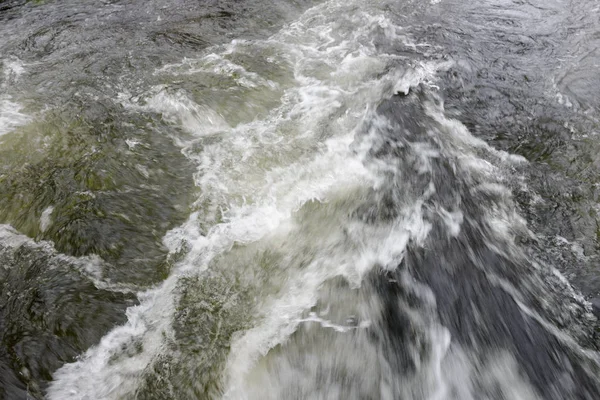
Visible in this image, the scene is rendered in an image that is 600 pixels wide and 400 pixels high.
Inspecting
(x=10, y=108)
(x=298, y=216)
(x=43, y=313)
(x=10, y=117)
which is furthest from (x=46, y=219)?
(x=298, y=216)

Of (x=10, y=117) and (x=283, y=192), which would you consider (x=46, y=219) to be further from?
(x=283, y=192)

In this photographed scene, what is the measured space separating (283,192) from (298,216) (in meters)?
0.36

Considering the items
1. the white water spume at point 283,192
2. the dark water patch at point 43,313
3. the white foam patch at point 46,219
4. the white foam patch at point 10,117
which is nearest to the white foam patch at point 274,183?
the white water spume at point 283,192

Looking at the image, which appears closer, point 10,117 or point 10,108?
point 10,117

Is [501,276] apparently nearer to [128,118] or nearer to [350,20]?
[128,118]

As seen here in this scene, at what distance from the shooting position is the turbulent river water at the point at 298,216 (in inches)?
111

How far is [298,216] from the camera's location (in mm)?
3844

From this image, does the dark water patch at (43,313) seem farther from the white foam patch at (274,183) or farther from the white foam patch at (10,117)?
the white foam patch at (10,117)

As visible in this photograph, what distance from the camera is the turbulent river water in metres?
2.83

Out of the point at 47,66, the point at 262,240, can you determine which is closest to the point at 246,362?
the point at 262,240

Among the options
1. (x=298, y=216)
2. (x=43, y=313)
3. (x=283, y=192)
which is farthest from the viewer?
(x=283, y=192)

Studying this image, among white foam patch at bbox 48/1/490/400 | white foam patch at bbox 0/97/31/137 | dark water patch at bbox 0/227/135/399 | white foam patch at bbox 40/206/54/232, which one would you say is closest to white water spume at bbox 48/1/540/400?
white foam patch at bbox 48/1/490/400

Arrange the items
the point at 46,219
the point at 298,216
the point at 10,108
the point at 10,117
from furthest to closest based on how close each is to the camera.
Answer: the point at 10,108 → the point at 10,117 → the point at 298,216 → the point at 46,219

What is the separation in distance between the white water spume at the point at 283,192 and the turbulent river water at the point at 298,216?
A: 20mm
